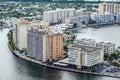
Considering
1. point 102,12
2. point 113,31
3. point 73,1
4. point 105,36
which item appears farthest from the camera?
point 73,1

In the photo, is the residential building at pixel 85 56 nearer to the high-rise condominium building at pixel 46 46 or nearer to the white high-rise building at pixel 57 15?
the high-rise condominium building at pixel 46 46

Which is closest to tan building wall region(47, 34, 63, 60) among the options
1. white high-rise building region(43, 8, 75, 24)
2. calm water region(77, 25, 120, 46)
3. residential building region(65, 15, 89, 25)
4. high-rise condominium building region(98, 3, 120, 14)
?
calm water region(77, 25, 120, 46)

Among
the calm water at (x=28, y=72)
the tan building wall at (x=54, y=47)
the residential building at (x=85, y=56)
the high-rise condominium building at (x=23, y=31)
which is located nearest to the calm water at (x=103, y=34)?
the high-rise condominium building at (x=23, y=31)

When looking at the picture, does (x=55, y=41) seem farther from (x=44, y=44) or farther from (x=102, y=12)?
(x=102, y=12)

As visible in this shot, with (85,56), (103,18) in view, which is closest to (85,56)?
(85,56)

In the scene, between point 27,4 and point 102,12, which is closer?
point 102,12

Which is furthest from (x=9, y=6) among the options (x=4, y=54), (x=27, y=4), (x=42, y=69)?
(x=42, y=69)
